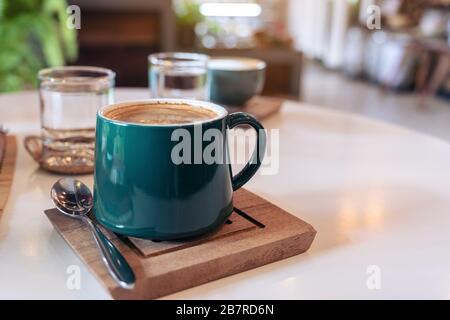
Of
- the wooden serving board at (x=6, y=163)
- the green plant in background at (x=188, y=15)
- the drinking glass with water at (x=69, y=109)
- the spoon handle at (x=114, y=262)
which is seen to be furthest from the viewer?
the green plant in background at (x=188, y=15)

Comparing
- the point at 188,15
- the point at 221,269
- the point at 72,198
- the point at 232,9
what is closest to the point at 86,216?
the point at 72,198

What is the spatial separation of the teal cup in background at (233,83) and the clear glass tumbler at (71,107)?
26 centimetres

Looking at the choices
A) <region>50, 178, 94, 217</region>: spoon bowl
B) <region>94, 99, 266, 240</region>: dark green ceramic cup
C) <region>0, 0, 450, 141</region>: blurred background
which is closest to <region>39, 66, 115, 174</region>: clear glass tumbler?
<region>50, 178, 94, 217</region>: spoon bowl

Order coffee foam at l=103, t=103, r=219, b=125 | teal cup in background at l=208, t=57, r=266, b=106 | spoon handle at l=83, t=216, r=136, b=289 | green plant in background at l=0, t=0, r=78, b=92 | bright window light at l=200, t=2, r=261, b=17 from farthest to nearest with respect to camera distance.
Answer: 1. bright window light at l=200, t=2, r=261, b=17
2. green plant in background at l=0, t=0, r=78, b=92
3. teal cup in background at l=208, t=57, r=266, b=106
4. coffee foam at l=103, t=103, r=219, b=125
5. spoon handle at l=83, t=216, r=136, b=289

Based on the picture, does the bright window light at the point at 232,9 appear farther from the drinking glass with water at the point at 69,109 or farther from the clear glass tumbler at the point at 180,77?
the drinking glass with water at the point at 69,109

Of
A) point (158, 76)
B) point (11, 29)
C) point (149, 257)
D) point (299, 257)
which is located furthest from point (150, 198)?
point (11, 29)

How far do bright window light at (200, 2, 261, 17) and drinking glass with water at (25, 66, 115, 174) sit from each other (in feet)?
21.9

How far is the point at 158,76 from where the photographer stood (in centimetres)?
106

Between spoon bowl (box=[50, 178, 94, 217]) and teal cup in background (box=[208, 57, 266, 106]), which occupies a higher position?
teal cup in background (box=[208, 57, 266, 106])

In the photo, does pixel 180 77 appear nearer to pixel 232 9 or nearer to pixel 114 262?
pixel 114 262

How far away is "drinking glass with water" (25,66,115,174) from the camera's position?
81 centimetres

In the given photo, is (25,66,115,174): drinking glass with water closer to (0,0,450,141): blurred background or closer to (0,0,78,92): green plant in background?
(0,0,450,141): blurred background

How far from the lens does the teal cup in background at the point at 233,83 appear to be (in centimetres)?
105

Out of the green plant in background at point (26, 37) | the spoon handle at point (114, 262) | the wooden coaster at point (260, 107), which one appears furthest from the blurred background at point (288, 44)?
the spoon handle at point (114, 262)
